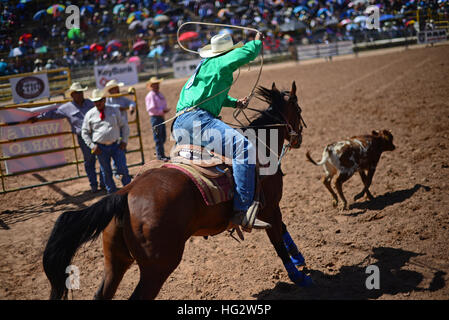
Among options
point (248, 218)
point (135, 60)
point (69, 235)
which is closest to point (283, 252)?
point (248, 218)

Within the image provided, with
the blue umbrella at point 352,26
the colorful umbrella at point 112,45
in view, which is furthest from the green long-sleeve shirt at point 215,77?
the blue umbrella at point 352,26

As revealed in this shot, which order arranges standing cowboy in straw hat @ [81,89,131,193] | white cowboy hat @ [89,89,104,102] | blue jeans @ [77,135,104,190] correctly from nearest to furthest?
white cowboy hat @ [89,89,104,102] → standing cowboy in straw hat @ [81,89,131,193] → blue jeans @ [77,135,104,190]

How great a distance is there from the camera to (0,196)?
830 centimetres

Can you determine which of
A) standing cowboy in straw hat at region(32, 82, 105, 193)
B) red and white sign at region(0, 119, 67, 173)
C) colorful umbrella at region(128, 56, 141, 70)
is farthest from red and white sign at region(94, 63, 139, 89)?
standing cowboy in straw hat at region(32, 82, 105, 193)

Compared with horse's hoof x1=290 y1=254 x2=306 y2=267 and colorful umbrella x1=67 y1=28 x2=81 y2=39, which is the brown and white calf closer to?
horse's hoof x1=290 y1=254 x2=306 y2=267

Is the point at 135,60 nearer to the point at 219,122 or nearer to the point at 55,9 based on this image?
the point at 55,9

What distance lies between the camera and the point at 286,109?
4.87 m

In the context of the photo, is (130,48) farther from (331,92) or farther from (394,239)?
(394,239)

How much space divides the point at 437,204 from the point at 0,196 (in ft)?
27.0

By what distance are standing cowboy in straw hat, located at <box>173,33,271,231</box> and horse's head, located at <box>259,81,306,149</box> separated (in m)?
0.99

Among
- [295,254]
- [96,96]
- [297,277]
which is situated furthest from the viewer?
[96,96]

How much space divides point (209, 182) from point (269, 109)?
5.22 feet

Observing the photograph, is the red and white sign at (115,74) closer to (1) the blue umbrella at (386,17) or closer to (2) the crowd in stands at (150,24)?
(2) the crowd in stands at (150,24)

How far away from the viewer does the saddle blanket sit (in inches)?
139
